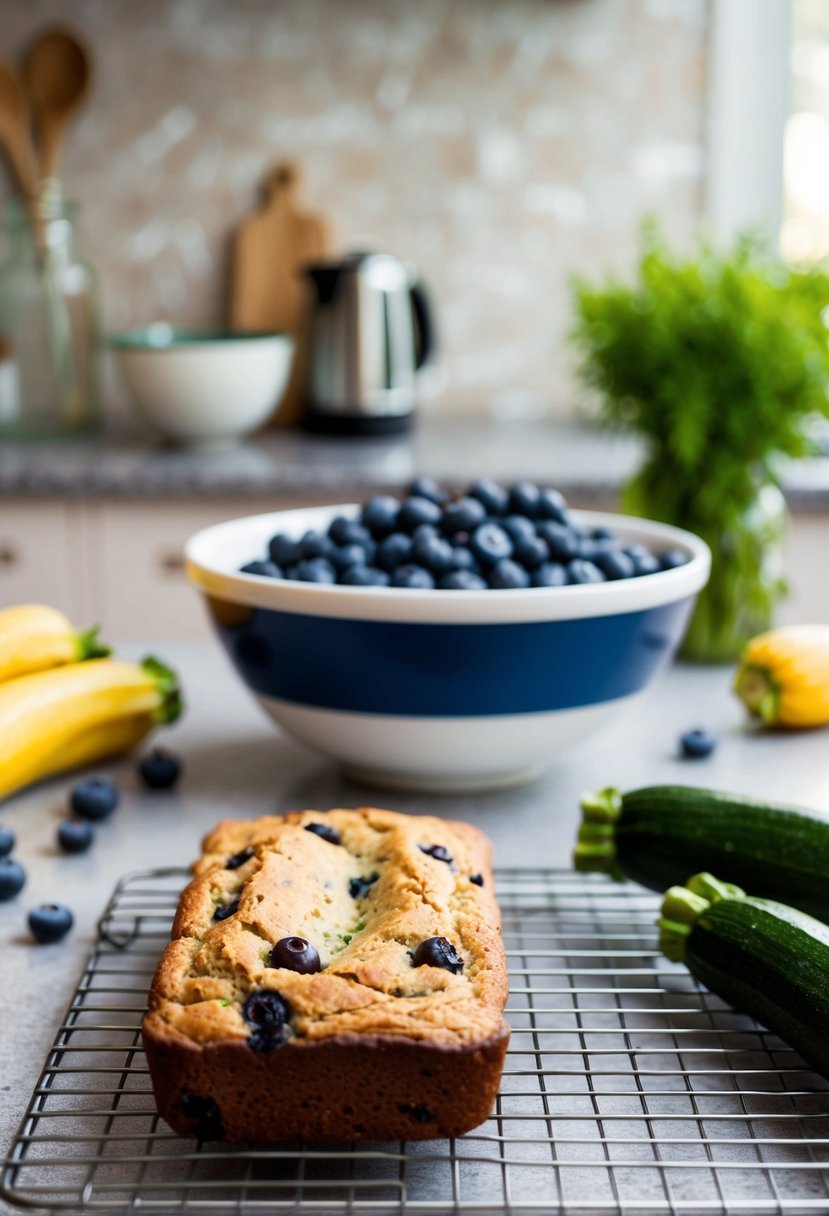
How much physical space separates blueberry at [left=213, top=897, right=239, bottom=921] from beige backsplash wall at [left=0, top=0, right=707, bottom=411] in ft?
8.33

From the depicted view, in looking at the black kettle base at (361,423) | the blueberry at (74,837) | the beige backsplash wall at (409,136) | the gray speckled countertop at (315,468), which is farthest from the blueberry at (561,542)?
the beige backsplash wall at (409,136)

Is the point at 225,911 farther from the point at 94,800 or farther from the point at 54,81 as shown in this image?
the point at 54,81

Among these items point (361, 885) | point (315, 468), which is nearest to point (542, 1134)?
point (361, 885)

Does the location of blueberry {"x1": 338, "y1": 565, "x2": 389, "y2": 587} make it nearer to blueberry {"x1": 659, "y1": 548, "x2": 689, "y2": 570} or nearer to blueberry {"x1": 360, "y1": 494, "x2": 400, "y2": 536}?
blueberry {"x1": 360, "y1": 494, "x2": 400, "y2": 536}

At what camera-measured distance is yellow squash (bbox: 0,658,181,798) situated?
1.08 m

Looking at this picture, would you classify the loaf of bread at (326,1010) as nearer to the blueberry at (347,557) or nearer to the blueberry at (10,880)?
the blueberry at (10,880)

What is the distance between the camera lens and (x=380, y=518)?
1.14 m

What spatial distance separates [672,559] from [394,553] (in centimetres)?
27

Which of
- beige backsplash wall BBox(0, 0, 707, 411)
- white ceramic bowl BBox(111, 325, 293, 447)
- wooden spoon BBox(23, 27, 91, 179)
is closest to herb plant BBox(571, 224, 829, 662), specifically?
white ceramic bowl BBox(111, 325, 293, 447)

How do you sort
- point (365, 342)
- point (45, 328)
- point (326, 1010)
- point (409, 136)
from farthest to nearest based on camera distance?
point (409, 136) → point (45, 328) → point (365, 342) → point (326, 1010)

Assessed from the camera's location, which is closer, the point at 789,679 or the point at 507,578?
the point at 507,578

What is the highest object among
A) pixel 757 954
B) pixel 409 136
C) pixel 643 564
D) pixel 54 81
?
pixel 54 81

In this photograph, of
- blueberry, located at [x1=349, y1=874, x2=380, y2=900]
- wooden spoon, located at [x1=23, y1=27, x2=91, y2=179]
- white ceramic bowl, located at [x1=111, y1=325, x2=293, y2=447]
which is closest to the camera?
blueberry, located at [x1=349, y1=874, x2=380, y2=900]

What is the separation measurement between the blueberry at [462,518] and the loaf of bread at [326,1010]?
1.31ft
